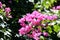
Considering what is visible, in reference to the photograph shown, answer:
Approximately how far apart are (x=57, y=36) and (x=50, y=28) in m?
0.13

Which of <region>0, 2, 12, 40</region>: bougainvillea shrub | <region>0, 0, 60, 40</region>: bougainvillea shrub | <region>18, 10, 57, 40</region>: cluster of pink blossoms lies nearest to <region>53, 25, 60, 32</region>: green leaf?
<region>0, 0, 60, 40</region>: bougainvillea shrub

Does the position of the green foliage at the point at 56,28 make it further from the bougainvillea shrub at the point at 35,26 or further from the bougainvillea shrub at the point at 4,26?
the bougainvillea shrub at the point at 4,26

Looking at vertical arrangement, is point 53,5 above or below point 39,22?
above

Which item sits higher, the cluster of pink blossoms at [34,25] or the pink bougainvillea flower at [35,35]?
the cluster of pink blossoms at [34,25]

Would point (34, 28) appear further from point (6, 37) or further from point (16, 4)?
point (16, 4)

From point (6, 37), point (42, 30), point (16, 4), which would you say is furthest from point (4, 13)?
point (16, 4)

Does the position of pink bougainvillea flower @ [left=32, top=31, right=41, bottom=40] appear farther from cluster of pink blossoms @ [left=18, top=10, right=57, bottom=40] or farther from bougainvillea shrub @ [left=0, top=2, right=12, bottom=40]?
bougainvillea shrub @ [left=0, top=2, right=12, bottom=40]

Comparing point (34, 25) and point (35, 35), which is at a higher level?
point (34, 25)

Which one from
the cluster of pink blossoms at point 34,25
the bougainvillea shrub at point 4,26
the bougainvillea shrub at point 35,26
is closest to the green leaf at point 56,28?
the bougainvillea shrub at point 35,26

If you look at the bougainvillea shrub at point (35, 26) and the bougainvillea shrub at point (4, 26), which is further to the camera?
the bougainvillea shrub at point (4, 26)

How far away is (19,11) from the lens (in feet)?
13.3

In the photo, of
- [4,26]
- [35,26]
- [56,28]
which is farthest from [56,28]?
[4,26]

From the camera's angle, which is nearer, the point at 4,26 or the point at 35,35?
the point at 35,35

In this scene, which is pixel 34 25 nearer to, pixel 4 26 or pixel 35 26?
pixel 35 26
